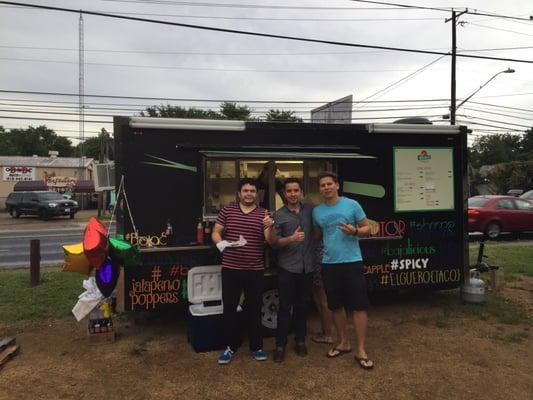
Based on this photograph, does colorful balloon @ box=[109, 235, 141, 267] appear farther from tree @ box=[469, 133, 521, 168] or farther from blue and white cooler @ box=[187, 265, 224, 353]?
tree @ box=[469, 133, 521, 168]

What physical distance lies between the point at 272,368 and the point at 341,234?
137 cm

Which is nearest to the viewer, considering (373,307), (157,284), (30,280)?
(157,284)

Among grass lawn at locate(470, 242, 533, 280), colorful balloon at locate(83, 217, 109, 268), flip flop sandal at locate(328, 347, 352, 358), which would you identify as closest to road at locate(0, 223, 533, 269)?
grass lawn at locate(470, 242, 533, 280)

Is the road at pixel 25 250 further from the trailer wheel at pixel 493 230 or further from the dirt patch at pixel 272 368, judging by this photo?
the trailer wheel at pixel 493 230

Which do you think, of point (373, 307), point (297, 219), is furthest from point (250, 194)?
point (373, 307)

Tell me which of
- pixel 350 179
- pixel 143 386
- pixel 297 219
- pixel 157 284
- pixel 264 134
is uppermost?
pixel 264 134

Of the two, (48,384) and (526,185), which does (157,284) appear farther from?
(526,185)

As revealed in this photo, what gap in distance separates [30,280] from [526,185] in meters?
38.4

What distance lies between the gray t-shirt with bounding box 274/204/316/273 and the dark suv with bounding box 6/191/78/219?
26003mm

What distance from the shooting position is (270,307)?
5598 mm

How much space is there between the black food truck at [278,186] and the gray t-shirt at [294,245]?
2.95 feet

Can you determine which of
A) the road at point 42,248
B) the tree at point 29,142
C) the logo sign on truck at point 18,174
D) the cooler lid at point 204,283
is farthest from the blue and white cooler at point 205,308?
the tree at point 29,142

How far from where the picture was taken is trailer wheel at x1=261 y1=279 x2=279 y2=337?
5.51 m

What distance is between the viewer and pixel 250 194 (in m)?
4.57
